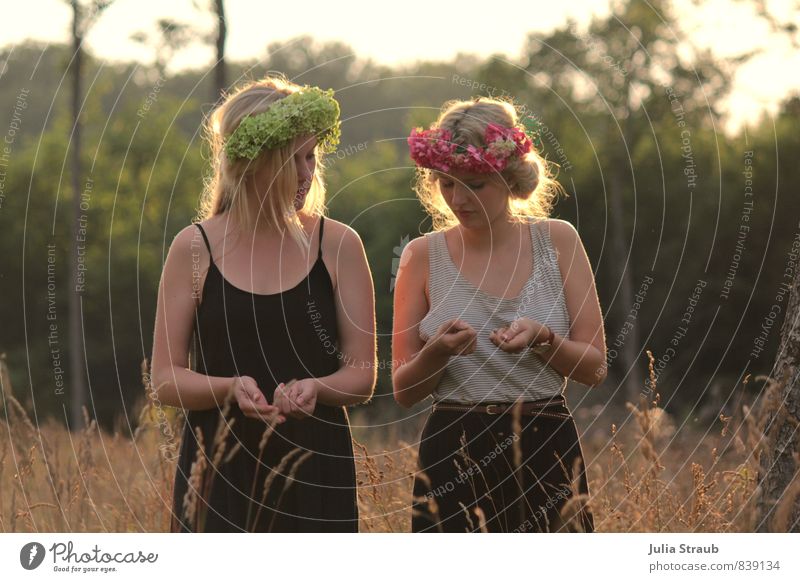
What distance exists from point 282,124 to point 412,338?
3.39 feet

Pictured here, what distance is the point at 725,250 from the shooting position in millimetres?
21109

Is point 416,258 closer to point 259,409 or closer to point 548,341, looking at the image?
point 548,341

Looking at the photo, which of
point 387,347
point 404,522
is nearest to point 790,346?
point 404,522

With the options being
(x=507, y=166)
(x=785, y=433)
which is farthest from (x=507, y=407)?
(x=785, y=433)

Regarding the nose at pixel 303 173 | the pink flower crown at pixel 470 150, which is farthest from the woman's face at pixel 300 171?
the pink flower crown at pixel 470 150

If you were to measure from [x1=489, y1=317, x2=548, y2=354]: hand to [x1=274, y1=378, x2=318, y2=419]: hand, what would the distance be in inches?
28.8

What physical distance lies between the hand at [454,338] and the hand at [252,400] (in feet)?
2.27

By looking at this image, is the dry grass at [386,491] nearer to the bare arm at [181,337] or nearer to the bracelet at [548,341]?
the bare arm at [181,337]

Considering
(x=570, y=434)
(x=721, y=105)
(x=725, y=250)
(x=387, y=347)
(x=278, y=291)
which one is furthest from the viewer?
(x=725, y=250)

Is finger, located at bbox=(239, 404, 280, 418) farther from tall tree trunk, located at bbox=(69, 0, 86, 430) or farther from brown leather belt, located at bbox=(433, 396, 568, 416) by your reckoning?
tall tree trunk, located at bbox=(69, 0, 86, 430)

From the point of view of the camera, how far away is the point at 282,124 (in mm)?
4258

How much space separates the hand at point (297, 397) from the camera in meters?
4.10
